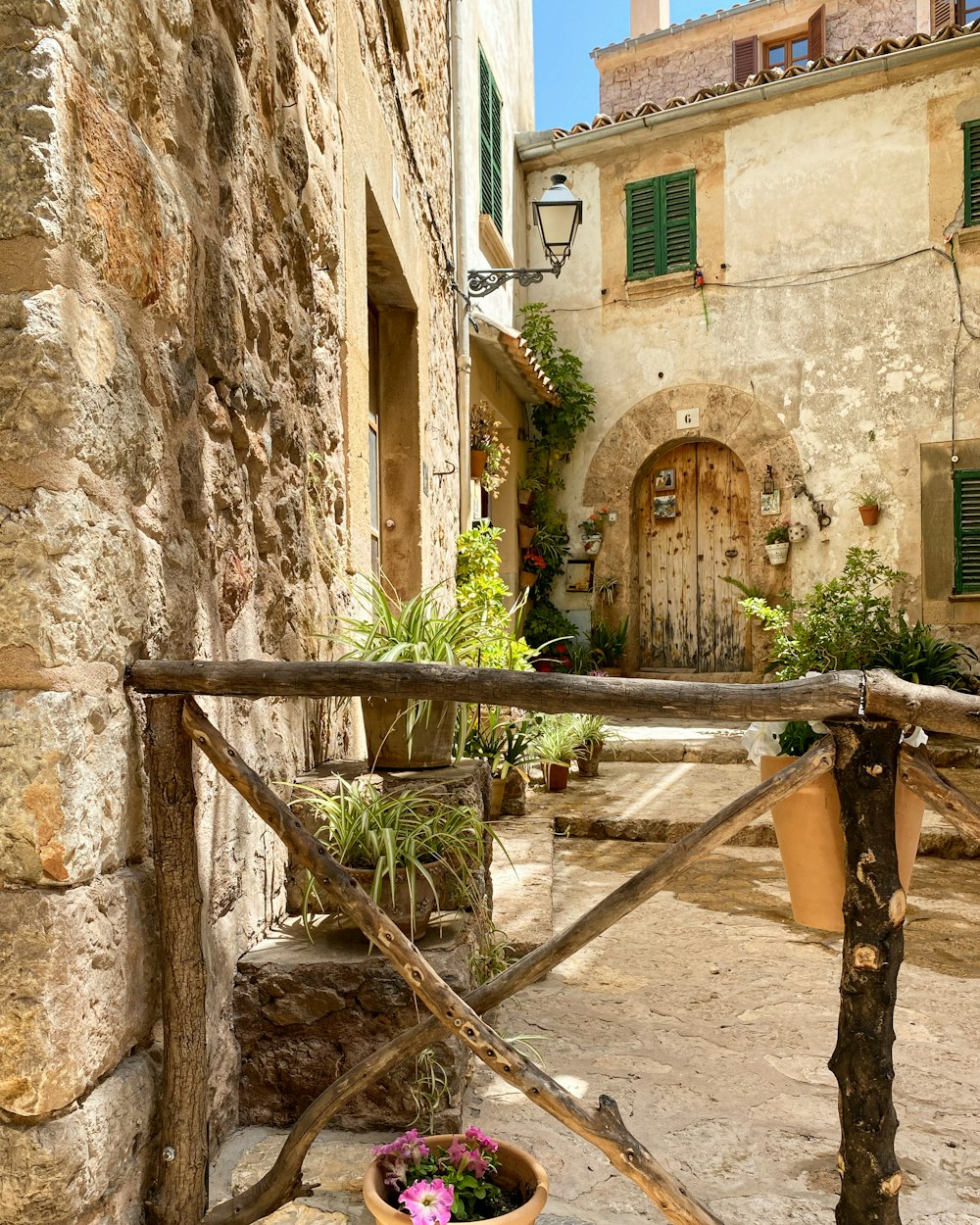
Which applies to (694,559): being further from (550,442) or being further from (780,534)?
(550,442)

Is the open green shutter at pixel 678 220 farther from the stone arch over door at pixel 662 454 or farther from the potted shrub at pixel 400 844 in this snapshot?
the potted shrub at pixel 400 844

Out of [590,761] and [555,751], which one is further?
[590,761]

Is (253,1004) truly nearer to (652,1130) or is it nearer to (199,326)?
(652,1130)

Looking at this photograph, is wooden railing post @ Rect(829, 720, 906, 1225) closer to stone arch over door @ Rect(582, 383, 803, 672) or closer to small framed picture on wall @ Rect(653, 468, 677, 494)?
stone arch over door @ Rect(582, 383, 803, 672)

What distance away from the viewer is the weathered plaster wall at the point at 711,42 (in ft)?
37.5

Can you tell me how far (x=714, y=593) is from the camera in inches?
390

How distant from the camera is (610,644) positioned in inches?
384

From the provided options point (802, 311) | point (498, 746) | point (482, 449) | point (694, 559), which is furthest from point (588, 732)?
point (802, 311)

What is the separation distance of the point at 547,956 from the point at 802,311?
9046 mm

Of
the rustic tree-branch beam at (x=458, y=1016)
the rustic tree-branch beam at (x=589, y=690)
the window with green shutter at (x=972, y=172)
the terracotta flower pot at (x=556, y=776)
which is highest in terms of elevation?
Result: the window with green shutter at (x=972, y=172)

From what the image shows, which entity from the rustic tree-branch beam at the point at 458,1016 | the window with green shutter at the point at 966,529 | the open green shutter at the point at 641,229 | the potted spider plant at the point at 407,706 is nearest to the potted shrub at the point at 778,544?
the window with green shutter at the point at 966,529

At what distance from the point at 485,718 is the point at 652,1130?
316 centimetres

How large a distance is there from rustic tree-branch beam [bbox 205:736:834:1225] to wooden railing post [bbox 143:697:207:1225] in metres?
0.11

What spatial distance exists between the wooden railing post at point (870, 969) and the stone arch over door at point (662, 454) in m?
8.25
